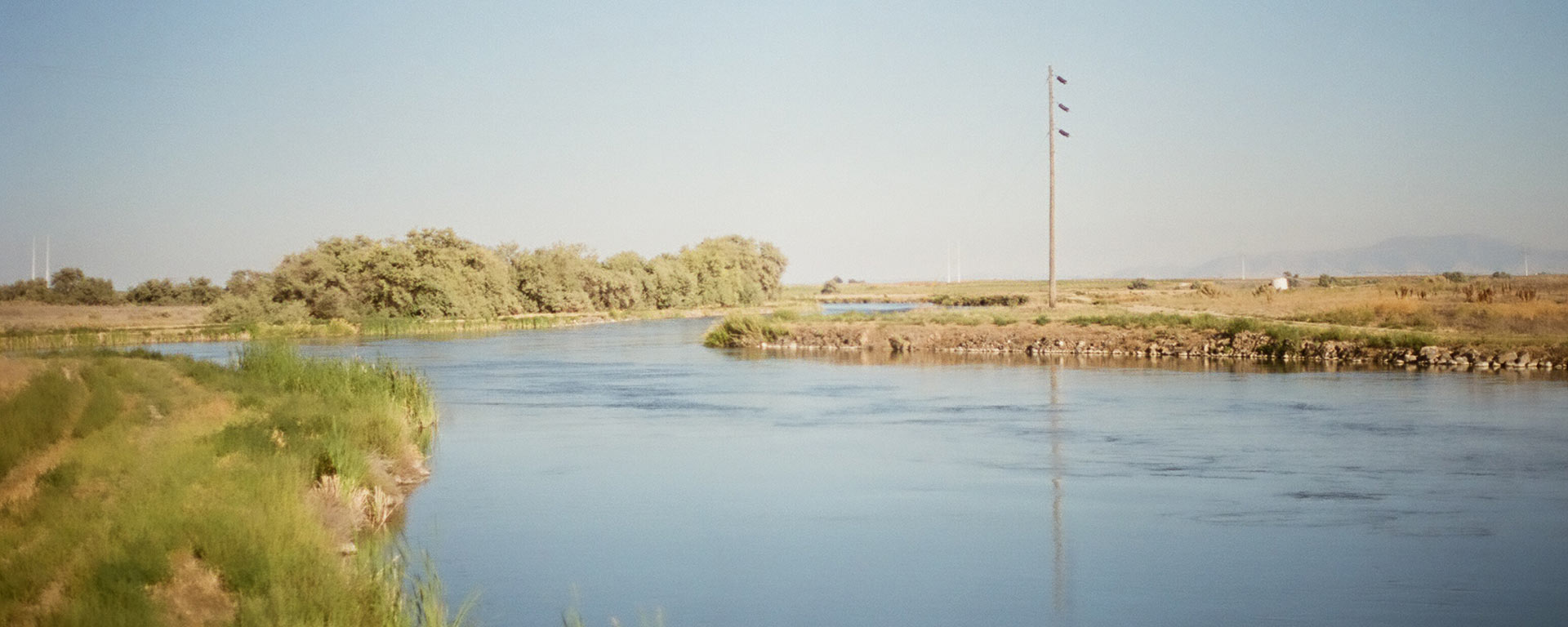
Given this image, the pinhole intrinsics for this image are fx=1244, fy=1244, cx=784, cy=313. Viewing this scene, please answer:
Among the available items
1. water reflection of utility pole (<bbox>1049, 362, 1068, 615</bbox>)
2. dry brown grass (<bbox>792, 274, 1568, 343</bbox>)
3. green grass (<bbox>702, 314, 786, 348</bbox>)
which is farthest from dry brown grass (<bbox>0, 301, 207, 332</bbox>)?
dry brown grass (<bbox>792, 274, 1568, 343</bbox>)

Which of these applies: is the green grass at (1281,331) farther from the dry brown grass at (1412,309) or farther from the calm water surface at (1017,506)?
the calm water surface at (1017,506)

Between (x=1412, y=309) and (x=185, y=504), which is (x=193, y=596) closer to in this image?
(x=185, y=504)

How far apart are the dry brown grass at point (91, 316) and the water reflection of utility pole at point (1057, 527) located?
95.2 feet

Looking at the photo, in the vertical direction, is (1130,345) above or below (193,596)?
above

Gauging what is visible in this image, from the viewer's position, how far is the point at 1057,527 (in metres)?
14.6

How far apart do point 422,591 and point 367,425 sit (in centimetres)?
862

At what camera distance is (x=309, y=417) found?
15.5 m

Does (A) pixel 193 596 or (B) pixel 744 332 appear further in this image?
(B) pixel 744 332

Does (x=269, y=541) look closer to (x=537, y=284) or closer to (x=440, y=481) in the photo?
(x=440, y=481)

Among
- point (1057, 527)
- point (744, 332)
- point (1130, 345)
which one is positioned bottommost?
point (1057, 527)

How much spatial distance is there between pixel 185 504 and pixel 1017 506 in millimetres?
9757

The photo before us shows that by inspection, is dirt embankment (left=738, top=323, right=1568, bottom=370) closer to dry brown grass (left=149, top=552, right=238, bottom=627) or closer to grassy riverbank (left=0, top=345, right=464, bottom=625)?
grassy riverbank (left=0, top=345, right=464, bottom=625)

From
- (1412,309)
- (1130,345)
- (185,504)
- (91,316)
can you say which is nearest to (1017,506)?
(185,504)

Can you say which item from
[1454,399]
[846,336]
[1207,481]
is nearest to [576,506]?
[1207,481]
